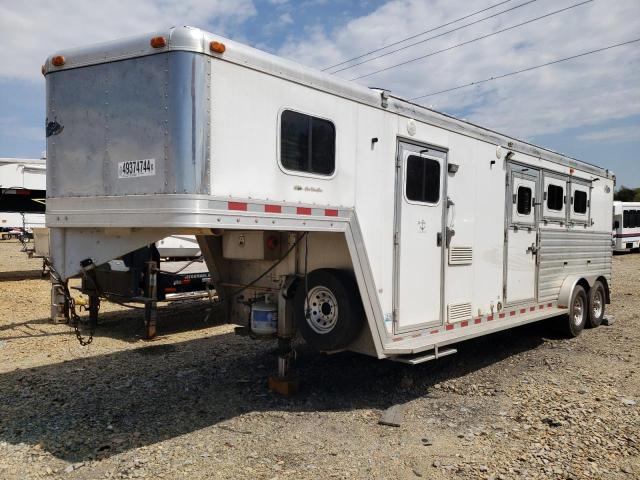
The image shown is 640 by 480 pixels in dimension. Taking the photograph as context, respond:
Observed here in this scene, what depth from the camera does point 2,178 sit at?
14406 millimetres

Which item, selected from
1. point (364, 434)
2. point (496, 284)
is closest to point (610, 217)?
point (496, 284)

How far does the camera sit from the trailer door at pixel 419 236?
544 centimetres

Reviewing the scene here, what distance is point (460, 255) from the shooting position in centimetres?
621

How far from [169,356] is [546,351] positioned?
16.9 ft

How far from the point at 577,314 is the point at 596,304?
2.94ft

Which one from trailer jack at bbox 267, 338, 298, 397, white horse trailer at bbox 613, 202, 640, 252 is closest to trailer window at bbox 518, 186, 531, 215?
trailer jack at bbox 267, 338, 298, 397

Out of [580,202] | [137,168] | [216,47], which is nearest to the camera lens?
[216,47]

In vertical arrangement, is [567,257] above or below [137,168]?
below

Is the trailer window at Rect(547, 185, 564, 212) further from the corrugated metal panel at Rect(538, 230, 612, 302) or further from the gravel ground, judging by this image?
the gravel ground

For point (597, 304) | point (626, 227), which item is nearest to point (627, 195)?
point (626, 227)

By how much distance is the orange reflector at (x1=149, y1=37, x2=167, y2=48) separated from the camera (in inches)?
156

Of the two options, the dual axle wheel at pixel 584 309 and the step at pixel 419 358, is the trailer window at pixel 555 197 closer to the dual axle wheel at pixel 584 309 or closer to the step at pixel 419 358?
the dual axle wheel at pixel 584 309

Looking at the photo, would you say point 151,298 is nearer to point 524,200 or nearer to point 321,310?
point 321,310

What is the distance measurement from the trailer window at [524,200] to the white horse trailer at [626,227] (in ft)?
72.0
